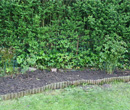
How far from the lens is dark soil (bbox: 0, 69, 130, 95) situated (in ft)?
14.7

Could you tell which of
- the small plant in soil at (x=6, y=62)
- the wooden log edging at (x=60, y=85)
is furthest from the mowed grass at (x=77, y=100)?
the small plant in soil at (x=6, y=62)

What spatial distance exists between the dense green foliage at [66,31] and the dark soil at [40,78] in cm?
35

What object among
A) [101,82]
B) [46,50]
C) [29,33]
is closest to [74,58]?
[46,50]

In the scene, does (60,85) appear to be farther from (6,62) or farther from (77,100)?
(6,62)

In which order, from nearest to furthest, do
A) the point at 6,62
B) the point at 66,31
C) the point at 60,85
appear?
the point at 60,85 → the point at 6,62 → the point at 66,31

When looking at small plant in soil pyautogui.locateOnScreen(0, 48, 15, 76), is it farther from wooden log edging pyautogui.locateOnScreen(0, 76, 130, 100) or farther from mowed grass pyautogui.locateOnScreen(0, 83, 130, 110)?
mowed grass pyautogui.locateOnScreen(0, 83, 130, 110)

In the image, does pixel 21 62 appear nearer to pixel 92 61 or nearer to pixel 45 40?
pixel 45 40

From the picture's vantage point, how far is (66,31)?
6.04 meters

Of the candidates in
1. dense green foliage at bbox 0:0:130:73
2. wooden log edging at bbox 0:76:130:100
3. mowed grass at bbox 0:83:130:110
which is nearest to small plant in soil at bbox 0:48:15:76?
dense green foliage at bbox 0:0:130:73

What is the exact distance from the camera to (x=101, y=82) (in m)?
5.20

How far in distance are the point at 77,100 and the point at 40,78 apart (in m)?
1.61

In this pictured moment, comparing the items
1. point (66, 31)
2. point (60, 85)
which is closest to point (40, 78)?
point (60, 85)

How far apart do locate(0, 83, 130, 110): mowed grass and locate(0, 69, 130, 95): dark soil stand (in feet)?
1.43

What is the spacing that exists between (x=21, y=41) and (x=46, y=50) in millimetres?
932
